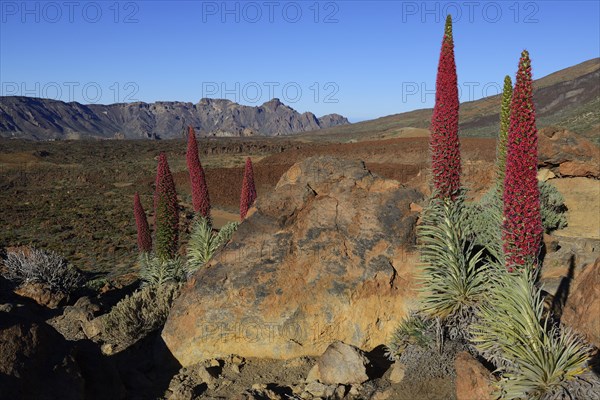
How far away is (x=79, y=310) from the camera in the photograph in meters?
8.82

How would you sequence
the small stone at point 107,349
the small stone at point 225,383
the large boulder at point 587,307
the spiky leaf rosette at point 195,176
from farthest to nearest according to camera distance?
the spiky leaf rosette at point 195,176, the small stone at point 107,349, the small stone at point 225,383, the large boulder at point 587,307

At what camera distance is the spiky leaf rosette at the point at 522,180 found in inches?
163

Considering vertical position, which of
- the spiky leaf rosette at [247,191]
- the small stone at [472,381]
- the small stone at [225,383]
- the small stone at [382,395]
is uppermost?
the spiky leaf rosette at [247,191]

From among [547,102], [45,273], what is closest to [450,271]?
[45,273]

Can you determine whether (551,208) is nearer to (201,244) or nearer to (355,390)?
(201,244)

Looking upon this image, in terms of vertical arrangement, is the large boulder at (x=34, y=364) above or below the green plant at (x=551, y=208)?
below

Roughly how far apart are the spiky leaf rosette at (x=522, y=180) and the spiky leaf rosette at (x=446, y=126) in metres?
0.76

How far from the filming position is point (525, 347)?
4152 mm

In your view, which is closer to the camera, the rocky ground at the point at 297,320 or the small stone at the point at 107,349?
the rocky ground at the point at 297,320

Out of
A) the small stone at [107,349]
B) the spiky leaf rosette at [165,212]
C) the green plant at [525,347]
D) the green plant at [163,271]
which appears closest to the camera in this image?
the green plant at [525,347]

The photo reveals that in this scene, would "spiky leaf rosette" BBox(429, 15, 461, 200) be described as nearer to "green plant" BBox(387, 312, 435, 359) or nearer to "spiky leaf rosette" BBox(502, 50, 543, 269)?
"spiky leaf rosette" BBox(502, 50, 543, 269)

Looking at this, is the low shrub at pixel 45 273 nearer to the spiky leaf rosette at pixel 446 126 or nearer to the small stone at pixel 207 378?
the small stone at pixel 207 378

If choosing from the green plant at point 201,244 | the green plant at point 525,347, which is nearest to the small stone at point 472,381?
the green plant at point 525,347

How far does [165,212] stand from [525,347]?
7001 mm
